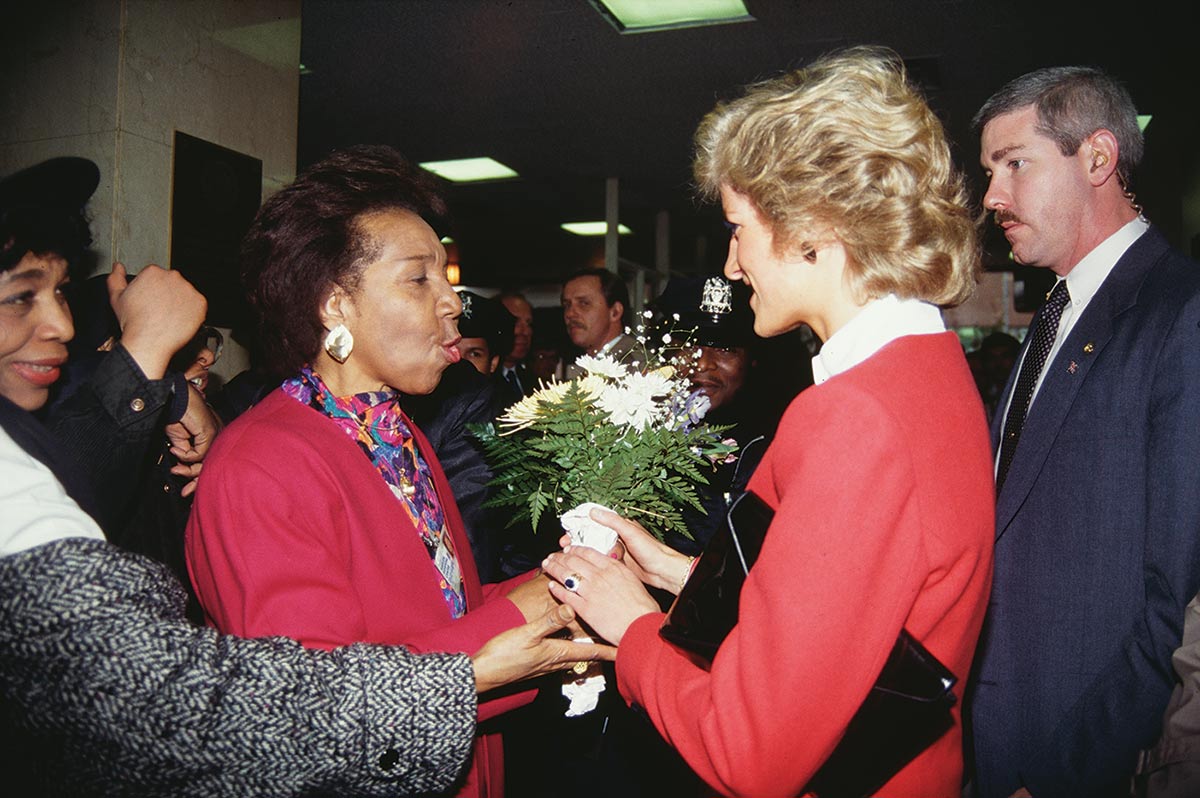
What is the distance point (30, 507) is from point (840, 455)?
3.25ft

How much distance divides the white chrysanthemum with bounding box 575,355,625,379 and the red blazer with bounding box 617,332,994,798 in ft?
2.03

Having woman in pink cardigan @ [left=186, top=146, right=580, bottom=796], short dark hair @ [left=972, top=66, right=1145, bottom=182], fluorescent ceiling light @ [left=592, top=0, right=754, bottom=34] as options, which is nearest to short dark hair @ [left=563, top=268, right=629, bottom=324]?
fluorescent ceiling light @ [left=592, top=0, right=754, bottom=34]

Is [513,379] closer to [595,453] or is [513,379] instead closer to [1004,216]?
[1004,216]

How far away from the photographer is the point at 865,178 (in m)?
1.22

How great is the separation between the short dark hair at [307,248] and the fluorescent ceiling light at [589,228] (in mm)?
10519

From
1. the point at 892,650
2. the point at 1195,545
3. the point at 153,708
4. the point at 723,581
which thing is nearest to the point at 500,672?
the point at 723,581

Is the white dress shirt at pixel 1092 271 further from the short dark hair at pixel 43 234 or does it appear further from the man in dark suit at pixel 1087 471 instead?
the short dark hair at pixel 43 234

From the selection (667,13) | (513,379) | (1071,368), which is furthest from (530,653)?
(667,13)

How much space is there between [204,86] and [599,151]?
227 inches

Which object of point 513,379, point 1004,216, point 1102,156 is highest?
point 1102,156

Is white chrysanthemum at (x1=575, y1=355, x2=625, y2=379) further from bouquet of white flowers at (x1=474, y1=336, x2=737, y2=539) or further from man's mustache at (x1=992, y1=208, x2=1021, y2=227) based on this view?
man's mustache at (x1=992, y1=208, x2=1021, y2=227)

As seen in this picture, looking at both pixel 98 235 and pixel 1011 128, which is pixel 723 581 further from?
pixel 98 235

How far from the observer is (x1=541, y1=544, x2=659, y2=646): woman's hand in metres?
1.42

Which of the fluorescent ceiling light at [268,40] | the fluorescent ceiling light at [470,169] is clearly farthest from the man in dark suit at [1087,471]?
the fluorescent ceiling light at [470,169]
